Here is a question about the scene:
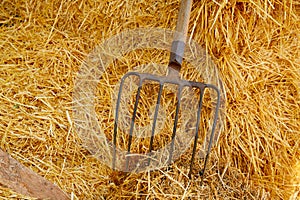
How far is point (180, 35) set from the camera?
1.47 m

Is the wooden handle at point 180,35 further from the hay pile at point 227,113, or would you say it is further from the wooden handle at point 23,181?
the wooden handle at point 23,181

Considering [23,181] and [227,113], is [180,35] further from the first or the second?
[23,181]

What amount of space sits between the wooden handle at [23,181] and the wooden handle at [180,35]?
27.5 inches

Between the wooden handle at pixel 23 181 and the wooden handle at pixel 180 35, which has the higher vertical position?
the wooden handle at pixel 180 35

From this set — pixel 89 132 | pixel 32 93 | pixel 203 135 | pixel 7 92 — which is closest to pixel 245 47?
pixel 203 135

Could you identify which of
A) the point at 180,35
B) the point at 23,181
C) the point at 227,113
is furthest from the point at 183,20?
the point at 23,181

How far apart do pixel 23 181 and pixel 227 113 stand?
89 centimetres

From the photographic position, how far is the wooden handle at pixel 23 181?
124cm

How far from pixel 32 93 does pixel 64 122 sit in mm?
207

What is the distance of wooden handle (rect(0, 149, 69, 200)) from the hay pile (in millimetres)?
92

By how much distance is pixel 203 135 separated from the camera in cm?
155

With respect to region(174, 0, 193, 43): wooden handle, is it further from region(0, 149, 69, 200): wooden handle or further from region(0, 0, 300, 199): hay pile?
region(0, 149, 69, 200): wooden handle

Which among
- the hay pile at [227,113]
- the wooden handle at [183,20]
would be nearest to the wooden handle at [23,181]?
the hay pile at [227,113]

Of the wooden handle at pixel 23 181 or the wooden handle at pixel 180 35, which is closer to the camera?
the wooden handle at pixel 23 181
